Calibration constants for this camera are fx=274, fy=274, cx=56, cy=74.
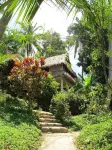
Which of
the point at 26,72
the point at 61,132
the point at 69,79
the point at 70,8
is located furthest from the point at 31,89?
the point at 69,79

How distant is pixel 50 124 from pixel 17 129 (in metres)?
3.26

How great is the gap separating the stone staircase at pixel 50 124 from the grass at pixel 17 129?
1.80 feet

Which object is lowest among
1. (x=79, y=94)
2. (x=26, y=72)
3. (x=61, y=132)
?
(x=61, y=132)

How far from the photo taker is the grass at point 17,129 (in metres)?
7.20

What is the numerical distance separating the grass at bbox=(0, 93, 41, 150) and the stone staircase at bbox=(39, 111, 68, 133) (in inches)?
21.6

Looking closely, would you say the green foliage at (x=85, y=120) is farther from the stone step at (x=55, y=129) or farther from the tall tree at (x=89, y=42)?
the tall tree at (x=89, y=42)

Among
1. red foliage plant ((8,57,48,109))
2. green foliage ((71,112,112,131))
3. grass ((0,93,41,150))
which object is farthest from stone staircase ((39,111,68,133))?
red foliage plant ((8,57,48,109))

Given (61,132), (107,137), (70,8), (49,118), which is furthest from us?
(49,118)

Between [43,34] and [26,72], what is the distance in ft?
30.6

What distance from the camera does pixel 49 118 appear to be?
1304cm

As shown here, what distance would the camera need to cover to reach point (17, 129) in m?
8.87

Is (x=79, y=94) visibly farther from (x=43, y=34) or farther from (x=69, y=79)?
(x=43, y=34)

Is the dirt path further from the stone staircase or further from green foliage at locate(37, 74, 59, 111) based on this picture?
green foliage at locate(37, 74, 59, 111)

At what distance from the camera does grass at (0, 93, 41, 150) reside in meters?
7.20
